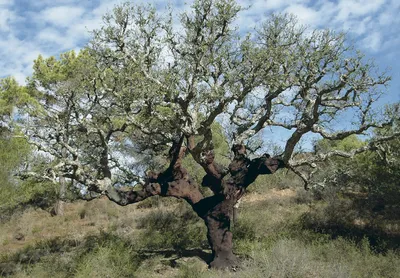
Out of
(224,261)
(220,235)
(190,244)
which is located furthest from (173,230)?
(224,261)

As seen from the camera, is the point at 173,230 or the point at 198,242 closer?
the point at 198,242

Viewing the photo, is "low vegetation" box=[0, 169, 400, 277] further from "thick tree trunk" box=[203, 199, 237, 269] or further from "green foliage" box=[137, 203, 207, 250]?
"thick tree trunk" box=[203, 199, 237, 269]

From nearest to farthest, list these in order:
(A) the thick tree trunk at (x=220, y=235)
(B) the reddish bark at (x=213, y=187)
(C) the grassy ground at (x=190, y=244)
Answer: (C) the grassy ground at (x=190, y=244) → (A) the thick tree trunk at (x=220, y=235) → (B) the reddish bark at (x=213, y=187)

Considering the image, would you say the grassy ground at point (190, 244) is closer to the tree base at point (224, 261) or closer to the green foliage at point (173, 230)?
the green foliage at point (173, 230)

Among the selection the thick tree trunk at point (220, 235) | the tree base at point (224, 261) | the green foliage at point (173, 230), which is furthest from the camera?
the green foliage at point (173, 230)

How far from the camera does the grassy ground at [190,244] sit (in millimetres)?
12961

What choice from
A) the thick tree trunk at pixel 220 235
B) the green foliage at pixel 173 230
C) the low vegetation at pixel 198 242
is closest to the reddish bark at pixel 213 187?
the thick tree trunk at pixel 220 235

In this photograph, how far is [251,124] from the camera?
16500mm

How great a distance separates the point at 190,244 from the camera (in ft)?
61.8

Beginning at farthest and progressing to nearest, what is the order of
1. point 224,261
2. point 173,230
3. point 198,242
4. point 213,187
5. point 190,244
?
point 173,230, point 198,242, point 190,244, point 213,187, point 224,261

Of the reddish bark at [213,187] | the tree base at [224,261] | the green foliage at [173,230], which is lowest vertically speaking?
the tree base at [224,261]

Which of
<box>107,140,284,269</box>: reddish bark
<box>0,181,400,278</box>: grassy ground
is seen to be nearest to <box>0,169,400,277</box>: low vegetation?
<box>0,181,400,278</box>: grassy ground

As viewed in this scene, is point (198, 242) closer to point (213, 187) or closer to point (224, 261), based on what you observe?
point (213, 187)

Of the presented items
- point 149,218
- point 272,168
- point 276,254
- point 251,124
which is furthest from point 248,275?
point 149,218
